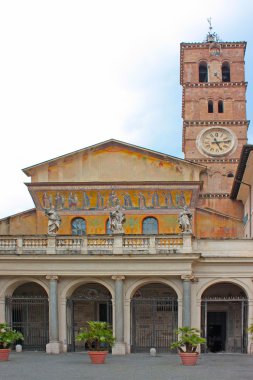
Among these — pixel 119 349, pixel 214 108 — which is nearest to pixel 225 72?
pixel 214 108

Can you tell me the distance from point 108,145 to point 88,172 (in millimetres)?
2022

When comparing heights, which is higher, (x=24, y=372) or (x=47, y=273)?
(x=47, y=273)

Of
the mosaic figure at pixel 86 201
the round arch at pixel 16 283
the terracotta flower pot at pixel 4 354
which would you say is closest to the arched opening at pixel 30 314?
the round arch at pixel 16 283

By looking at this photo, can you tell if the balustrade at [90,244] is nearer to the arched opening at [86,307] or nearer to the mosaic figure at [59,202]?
the arched opening at [86,307]

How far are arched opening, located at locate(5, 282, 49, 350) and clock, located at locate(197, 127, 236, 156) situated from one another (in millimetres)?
30289

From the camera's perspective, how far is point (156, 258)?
101 ft

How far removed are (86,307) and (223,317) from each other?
7199 mm

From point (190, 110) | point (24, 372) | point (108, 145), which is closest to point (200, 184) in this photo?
point (108, 145)

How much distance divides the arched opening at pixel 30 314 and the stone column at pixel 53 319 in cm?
65

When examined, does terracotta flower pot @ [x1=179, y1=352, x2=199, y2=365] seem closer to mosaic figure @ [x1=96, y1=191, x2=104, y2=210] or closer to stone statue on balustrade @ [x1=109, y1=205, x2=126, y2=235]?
stone statue on balustrade @ [x1=109, y1=205, x2=126, y2=235]

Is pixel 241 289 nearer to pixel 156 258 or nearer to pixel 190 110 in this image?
pixel 156 258

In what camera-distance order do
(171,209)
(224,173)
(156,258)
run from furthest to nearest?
(224,173) < (171,209) < (156,258)

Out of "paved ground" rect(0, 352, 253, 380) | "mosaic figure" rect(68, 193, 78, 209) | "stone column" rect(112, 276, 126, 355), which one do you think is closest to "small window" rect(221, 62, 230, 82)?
"mosaic figure" rect(68, 193, 78, 209)

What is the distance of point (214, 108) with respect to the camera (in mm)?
62312
